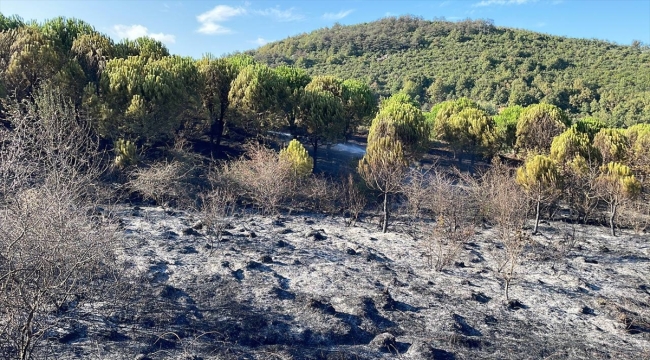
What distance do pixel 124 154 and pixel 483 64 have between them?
49.6 metres

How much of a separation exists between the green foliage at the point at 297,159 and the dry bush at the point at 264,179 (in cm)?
35

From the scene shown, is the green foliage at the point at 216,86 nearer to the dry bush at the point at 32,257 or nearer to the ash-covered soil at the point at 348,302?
the ash-covered soil at the point at 348,302

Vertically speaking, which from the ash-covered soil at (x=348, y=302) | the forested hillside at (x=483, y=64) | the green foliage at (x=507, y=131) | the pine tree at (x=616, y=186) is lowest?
the ash-covered soil at (x=348, y=302)

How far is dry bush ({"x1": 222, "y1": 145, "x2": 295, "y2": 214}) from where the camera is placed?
16672 millimetres

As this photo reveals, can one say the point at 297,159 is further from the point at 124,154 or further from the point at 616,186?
the point at 616,186

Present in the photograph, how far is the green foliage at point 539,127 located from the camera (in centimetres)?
2606

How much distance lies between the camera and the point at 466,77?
5419cm

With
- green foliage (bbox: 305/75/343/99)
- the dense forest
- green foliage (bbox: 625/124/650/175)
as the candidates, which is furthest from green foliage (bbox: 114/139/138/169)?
green foliage (bbox: 625/124/650/175)

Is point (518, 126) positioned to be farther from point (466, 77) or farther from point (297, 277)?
point (466, 77)

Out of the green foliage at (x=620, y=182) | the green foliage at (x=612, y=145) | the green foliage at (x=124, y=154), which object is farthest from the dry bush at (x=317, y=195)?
the green foliage at (x=612, y=145)

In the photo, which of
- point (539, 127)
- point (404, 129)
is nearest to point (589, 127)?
point (539, 127)

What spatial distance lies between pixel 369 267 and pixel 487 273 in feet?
10.9

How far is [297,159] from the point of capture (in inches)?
739

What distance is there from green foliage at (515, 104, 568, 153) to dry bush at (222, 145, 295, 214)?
15899 millimetres
